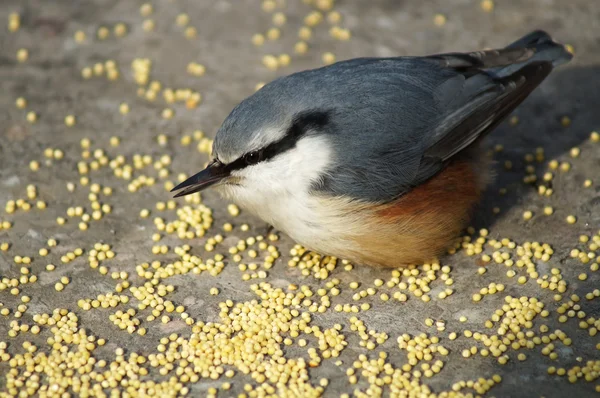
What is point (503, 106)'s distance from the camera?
443 cm

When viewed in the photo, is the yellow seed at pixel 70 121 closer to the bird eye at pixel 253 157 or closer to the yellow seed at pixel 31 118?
the yellow seed at pixel 31 118

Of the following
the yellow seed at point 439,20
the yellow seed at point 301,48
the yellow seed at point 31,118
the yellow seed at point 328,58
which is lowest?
the yellow seed at point 31,118

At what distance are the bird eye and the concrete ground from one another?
76cm

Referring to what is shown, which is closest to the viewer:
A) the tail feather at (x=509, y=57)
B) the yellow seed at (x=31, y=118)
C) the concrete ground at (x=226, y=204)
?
the concrete ground at (x=226, y=204)

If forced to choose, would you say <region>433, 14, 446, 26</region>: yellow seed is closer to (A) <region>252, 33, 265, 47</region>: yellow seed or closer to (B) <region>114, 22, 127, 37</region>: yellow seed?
(A) <region>252, 33, 265, 47</region>: yellow seed

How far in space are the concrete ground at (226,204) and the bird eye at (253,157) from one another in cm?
76

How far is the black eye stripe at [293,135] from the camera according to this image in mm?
3922

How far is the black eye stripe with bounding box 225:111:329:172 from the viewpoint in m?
3.92

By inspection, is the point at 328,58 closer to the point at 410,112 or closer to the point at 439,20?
the point at 439,20

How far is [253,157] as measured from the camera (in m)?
3.94

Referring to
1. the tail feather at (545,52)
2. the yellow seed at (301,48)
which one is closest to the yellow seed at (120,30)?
the yellow seed at (301,48)

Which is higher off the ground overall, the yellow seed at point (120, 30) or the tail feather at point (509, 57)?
the tail feather at point (509, 57)

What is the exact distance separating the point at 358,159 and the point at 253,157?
0.56m

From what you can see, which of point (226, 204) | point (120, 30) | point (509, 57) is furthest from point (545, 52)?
point (120, 30)
